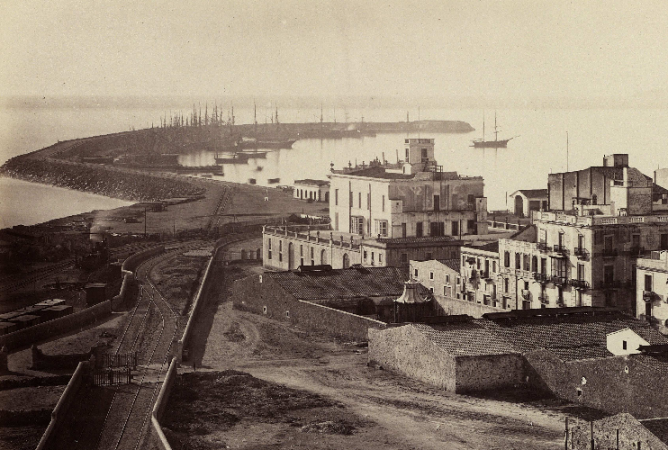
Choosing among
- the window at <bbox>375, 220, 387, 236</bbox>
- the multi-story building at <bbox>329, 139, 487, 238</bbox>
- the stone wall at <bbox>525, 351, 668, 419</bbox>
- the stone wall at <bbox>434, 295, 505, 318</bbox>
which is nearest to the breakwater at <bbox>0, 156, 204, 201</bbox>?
the multi-story building at <bbox>329, 139, 487, 238</bbox>

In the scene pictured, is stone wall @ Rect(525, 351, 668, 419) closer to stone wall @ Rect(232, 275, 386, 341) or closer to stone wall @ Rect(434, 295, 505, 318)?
stone wall @ Rect(232, 275, 386, 341)

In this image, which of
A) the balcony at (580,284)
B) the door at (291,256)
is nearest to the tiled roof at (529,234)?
the balcony at (580,284)

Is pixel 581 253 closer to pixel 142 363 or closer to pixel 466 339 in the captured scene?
pixel 466 339

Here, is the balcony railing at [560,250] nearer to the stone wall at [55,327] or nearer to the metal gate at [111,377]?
the metal gate at [111,377]

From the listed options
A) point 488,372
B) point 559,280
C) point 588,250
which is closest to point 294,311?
point 559,280

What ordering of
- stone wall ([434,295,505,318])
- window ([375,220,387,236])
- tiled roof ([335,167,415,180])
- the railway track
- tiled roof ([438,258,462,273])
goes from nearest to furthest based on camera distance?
1. the railway track
2. stone wall ([434,295,505,318])
3. tiled roof ([438,258,462,273])
4. window ([375,220,387,236])
5. tiled roof ([335,167,415,180])

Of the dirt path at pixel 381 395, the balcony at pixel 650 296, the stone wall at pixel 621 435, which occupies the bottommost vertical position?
the dirt path at pixel 381 395
